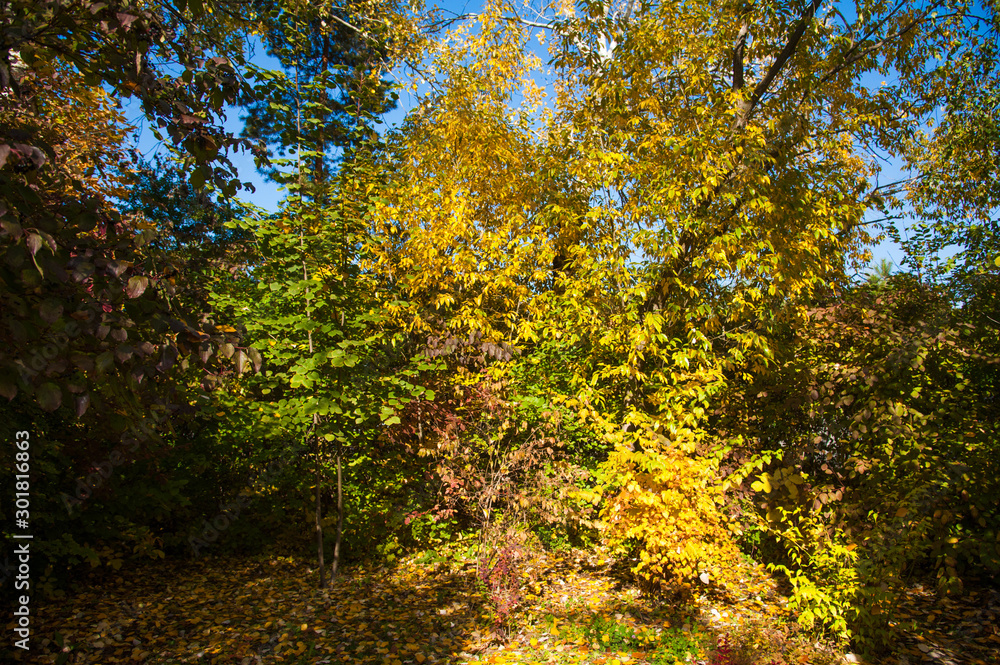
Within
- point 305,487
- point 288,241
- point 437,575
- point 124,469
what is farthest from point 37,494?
point 437,575

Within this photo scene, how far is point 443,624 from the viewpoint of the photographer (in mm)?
3977

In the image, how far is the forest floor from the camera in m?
3.40

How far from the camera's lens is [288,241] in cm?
410

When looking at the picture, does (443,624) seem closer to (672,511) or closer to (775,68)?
(672,511)

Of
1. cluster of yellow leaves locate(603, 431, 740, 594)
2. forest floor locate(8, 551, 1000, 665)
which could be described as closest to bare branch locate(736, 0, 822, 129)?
cluster of yellow leaves locate(603, 431, 740, 594)

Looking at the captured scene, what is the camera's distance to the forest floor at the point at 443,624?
3402mm

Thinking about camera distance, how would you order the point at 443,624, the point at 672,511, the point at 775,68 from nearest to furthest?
the point at 672,511, the point at 443,624, the point at 775,68

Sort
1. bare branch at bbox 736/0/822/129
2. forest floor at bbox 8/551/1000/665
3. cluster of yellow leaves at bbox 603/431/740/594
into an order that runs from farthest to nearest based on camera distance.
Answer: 1. bare branch at bbox 736/0/822/129
2. cluster of yellow leaves at bbox 603/431/740/594
3. forest floor at bbox 8/551/1000/665

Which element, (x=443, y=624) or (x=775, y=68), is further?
(x=775, y=68)

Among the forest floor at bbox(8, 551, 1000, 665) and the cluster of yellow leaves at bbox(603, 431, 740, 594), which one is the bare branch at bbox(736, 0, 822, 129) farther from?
the forest floor at bbox(8, 551, 1000, 665)

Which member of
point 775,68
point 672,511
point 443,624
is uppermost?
point 775,68

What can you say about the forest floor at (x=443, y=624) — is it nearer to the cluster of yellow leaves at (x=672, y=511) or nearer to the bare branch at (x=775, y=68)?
the cluster of yellow leaves at (x=672, y=511)

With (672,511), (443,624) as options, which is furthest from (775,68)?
(443,624)

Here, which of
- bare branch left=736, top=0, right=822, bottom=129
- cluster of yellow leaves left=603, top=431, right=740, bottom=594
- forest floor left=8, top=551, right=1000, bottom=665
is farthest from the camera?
bare branch left=736, top=0, right=822, bottom=129
